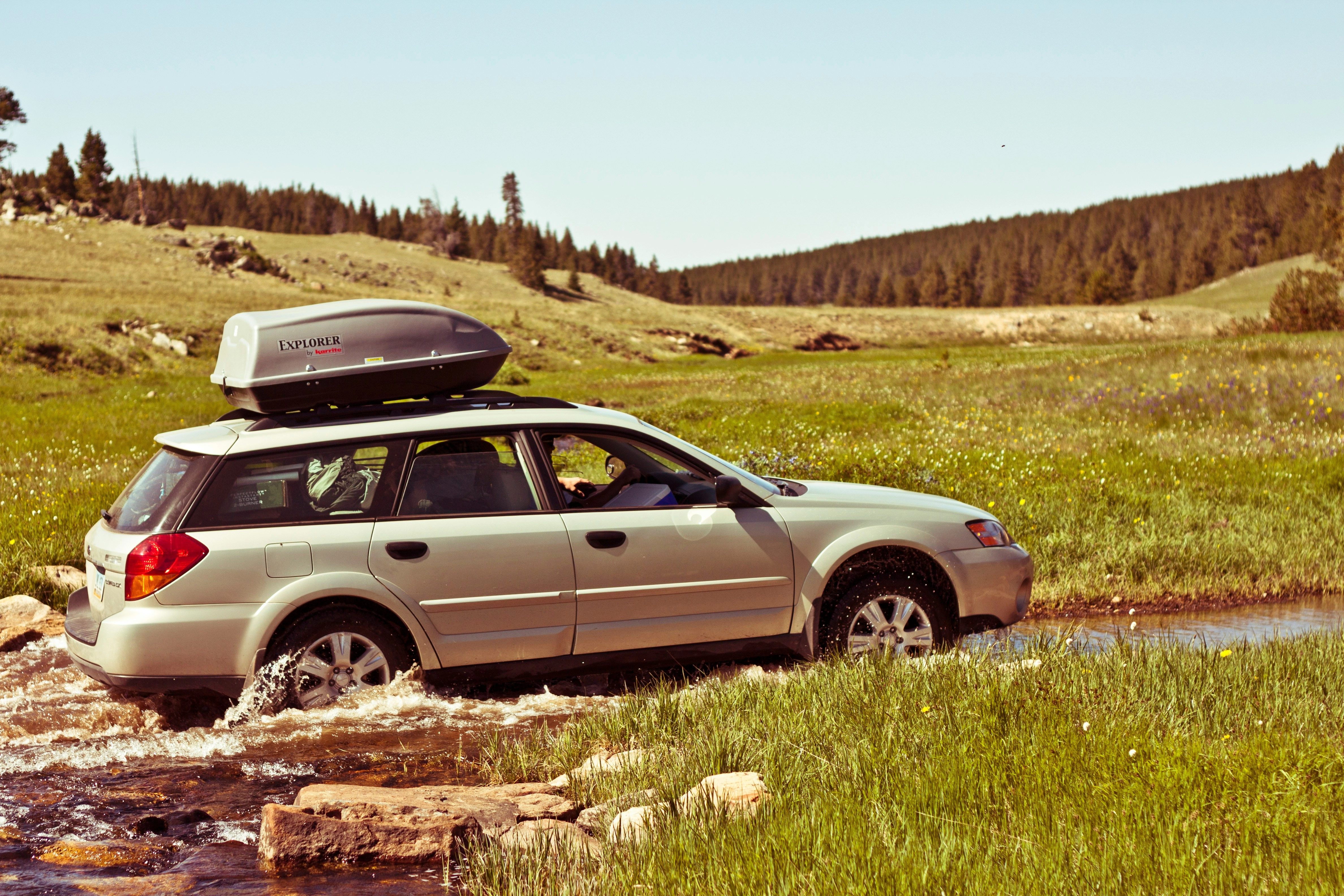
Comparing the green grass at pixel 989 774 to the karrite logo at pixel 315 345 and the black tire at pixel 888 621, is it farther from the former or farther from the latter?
the karrite logo at pixel 315 345

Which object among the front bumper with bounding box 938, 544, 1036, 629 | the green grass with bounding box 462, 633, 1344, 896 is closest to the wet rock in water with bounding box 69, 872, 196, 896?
the green grass with bounding box 462, 633, 1344, 896

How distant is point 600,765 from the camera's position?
14.9 ft

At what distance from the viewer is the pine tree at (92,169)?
368 feet

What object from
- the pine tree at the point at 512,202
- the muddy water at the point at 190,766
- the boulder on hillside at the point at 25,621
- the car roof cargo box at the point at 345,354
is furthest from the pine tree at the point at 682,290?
the muddy water at the point at 190,766

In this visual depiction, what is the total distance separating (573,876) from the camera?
3.31 m

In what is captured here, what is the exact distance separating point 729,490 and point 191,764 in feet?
10.0

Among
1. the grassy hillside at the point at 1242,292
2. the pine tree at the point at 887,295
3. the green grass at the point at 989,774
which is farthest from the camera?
the pine tree at the point at 887,295

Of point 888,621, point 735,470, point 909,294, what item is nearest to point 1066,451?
point 888,621

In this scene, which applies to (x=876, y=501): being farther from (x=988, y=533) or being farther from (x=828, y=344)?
(x=828, y=344)

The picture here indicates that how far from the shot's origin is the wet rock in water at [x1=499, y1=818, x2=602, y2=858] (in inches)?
139

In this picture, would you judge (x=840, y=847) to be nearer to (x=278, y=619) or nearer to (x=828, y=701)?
(x=828, y=701)

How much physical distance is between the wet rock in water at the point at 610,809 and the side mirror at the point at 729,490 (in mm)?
2056

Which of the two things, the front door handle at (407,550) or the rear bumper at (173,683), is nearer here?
the rear bumper at (173,683)

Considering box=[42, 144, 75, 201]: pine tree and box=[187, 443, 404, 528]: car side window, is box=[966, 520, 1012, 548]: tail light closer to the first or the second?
box=[187, 443, 404, 528]: car side window
